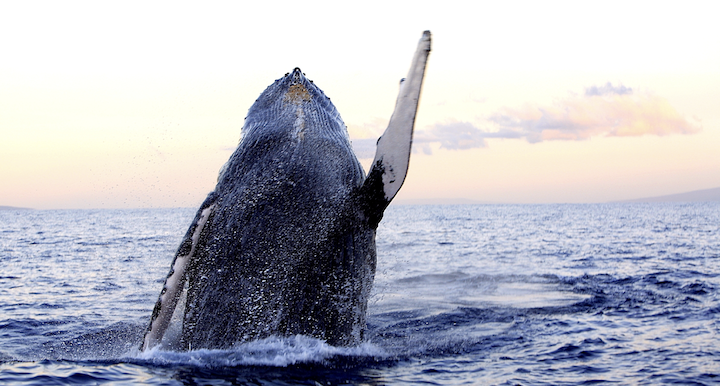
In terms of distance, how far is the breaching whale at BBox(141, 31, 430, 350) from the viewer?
5.43 m

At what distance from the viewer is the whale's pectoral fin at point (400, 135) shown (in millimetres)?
5383

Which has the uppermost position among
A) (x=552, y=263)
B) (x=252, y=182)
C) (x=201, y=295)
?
(x=252, y=182)

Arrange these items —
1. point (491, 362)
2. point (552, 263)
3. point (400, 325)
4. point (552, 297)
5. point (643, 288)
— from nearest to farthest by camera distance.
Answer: point (491, 362), point (400, 325), point (552, 297), point (643, 288), point (552, 263)

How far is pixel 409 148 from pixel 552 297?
9.03 meters

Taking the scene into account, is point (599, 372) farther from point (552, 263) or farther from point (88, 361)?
point (552, 263)

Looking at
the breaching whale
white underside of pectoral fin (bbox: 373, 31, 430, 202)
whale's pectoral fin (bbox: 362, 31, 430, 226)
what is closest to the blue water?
the breaching whale

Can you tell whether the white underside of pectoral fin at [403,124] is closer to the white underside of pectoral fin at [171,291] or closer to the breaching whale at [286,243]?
the breaching whale at [286,243]

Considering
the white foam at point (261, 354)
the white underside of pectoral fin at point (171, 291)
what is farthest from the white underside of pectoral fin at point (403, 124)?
the white underside of pectoral fin at point (171, 291)

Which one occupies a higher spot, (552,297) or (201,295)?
(201,295)

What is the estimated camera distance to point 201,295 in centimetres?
546

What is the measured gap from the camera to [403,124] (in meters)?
5.41

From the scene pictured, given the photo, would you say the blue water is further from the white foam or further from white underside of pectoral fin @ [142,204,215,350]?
white underside of pectoral fin @ [142,204,215,350]

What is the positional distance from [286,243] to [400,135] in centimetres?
142

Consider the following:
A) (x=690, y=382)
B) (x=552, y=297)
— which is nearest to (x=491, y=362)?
(x=690, y=382)
